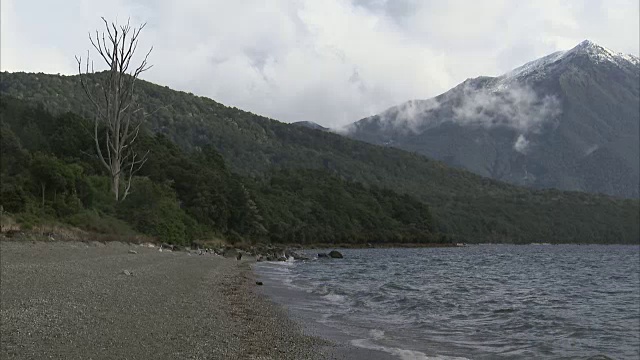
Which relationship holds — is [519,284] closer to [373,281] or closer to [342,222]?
[373,281]

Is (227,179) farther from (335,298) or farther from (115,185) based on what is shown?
(335,298)

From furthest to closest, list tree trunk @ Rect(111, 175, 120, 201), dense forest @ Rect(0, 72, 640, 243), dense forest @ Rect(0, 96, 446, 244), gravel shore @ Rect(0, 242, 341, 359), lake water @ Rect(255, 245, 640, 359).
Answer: dense forest @ Rect(0, 72, 640, 243), tree trunk @ Rect(111, 175, 120, 201), dense forest @ Rect(0, 96, 446, 244), lake water @ Rect(255, 245, 640, 359), gravel shore @ Rect(0, 242, 341, 359)

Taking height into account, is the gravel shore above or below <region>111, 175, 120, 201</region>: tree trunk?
below

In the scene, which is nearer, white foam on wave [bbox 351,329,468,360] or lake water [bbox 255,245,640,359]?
white foam on wave [bbox 351,329,468,360]

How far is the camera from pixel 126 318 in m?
11.0

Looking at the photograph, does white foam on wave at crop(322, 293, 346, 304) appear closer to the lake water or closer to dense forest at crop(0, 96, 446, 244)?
the lake water

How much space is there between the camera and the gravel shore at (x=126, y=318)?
8578 mm

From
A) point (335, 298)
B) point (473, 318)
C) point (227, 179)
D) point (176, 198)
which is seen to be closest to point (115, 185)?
point (176, 198)

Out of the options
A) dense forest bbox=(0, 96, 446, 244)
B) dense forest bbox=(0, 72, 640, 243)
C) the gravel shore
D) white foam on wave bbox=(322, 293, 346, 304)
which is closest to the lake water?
white foam on wave bbox=(322, 293, 346, 304)

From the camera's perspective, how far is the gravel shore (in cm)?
858

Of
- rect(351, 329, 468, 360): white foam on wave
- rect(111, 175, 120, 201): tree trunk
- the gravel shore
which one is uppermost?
rect(111, 175, 120, 201): tree trunk

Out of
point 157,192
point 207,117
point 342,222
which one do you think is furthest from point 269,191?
point 157,192

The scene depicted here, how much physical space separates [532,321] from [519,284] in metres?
17.4

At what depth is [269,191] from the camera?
420 ft
